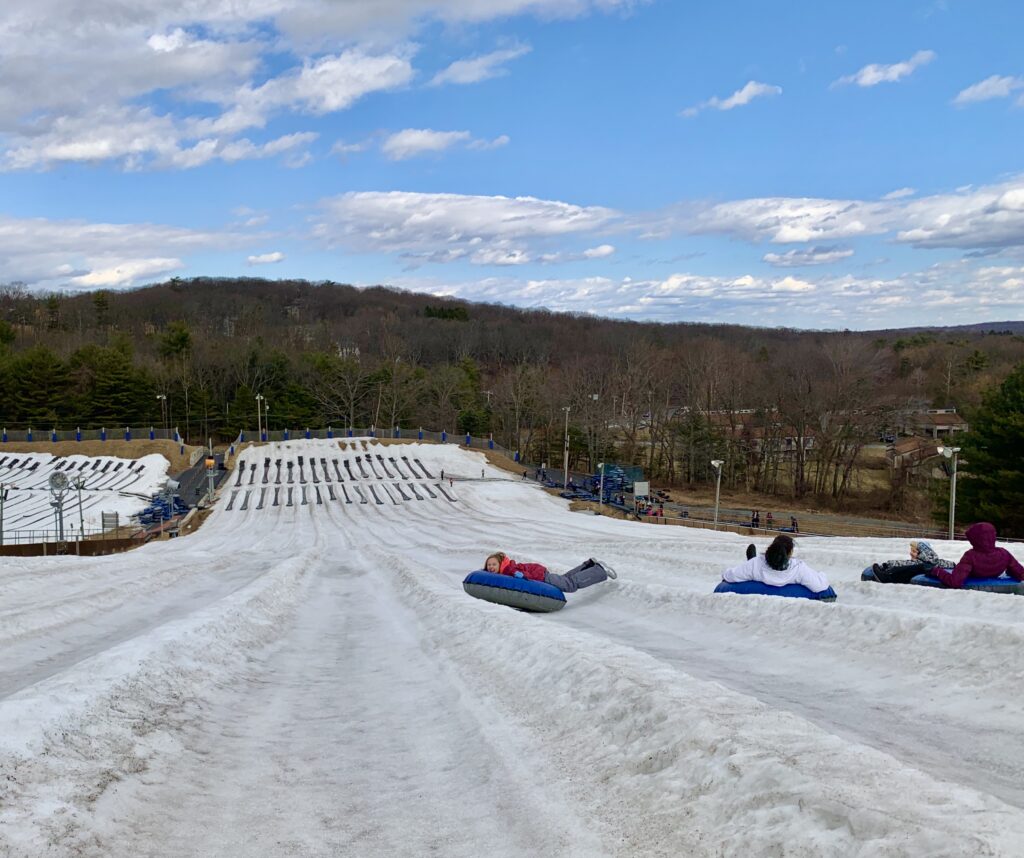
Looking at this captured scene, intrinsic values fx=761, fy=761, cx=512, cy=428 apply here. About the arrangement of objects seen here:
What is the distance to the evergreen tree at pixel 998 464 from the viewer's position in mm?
35250

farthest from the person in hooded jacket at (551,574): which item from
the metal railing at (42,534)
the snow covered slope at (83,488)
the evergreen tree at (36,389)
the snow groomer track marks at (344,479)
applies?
the evergreen tree at (36,389)

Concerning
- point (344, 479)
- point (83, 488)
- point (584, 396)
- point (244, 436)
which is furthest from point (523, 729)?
point (584, 396)

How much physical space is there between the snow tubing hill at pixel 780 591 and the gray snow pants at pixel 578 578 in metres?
2.66

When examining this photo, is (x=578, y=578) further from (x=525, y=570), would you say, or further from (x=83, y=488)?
(x=83, y=488)

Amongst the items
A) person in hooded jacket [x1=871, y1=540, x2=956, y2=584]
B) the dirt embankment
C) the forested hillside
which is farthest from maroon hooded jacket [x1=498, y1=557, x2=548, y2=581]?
the dirt embankment

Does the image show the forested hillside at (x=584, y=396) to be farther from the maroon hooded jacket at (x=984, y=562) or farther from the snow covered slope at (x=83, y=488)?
the maroon hooded jacket at (x=984, y=562)

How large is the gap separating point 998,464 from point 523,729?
39.1m

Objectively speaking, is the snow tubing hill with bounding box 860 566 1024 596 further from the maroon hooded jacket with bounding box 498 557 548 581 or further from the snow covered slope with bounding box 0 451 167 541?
the snow covered slope with bounding box 0 451 167 541

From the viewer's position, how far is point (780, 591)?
9891mm

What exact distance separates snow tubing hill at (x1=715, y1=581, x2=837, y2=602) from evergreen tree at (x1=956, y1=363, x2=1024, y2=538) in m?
31.3

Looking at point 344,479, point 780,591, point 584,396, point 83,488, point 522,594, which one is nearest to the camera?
point 780,591

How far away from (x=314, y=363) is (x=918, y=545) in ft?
284

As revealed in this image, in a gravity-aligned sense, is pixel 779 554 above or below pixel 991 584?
above

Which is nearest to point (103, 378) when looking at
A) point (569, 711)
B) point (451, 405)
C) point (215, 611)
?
point (451, 405)
